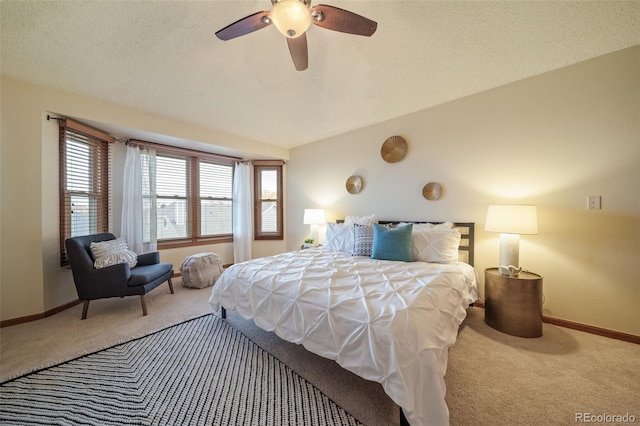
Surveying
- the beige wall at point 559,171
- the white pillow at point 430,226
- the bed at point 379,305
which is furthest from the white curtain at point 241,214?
the white pillow at point 430,226

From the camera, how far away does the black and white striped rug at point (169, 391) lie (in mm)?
1308

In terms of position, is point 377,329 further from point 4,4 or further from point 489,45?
point 4,4

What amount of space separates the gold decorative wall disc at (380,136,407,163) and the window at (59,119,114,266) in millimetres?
4047

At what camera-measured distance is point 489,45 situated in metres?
1.92

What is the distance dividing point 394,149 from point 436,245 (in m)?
1.57

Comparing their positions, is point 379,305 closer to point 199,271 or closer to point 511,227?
point 511,227

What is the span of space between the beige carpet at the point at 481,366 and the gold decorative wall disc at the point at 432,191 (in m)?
1.47

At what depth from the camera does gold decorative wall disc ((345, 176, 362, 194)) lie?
384 centimetres

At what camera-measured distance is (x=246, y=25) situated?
144 centimetres

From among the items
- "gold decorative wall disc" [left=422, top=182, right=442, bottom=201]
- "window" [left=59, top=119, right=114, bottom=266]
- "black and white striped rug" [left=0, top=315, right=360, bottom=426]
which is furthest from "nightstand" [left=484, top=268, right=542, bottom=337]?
"window" [left=59, top=119, right=114, bottom=266]

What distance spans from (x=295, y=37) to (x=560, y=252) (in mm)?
3138

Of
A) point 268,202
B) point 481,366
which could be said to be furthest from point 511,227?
point 268,202

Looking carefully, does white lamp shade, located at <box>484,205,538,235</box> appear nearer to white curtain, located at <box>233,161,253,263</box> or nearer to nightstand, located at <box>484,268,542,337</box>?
nightstand, located at <box>484,268,542,337</box>

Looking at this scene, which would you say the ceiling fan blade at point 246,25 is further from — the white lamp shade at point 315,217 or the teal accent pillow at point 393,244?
the white lamp shade at point 315,217
